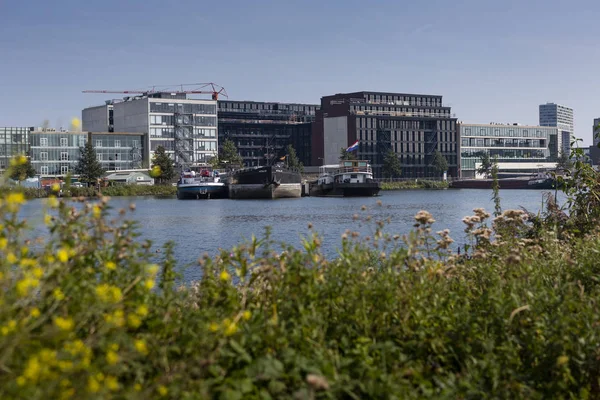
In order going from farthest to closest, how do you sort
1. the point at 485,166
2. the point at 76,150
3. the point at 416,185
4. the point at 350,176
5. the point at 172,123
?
the point at 485,166 < the point at 416,185 < the point at 172,123 < the point at 76,150 < the point at 350,176

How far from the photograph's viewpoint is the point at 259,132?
179250 mm

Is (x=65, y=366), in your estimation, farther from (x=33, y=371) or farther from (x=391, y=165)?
(x=391, y=165)

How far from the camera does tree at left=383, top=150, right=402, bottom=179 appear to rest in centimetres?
15788

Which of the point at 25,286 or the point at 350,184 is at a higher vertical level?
the point at 25,286

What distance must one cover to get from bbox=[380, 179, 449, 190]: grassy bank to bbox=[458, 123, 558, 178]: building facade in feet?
81.6

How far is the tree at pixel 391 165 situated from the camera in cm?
15788

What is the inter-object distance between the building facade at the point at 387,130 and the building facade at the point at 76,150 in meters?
42.3

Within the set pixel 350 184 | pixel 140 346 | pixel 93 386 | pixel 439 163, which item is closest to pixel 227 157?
pixel 439 163

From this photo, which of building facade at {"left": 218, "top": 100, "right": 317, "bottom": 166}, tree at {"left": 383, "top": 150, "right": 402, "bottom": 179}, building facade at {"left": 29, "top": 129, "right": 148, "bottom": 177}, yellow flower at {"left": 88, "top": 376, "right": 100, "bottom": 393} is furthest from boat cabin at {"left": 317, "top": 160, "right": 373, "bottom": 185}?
yellow flower at {"left": 88, "top": 376, "right": 100, "bottom": 393}

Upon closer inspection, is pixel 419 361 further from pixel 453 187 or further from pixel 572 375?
pixel 453 187

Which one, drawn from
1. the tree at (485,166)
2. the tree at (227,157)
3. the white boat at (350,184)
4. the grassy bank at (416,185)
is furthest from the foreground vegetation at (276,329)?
the tree at (485,166)

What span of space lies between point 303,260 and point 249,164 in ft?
564

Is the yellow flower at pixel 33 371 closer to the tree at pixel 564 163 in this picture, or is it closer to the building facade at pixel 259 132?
the tree at pixel 564 163

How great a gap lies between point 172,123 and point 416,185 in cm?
5342
